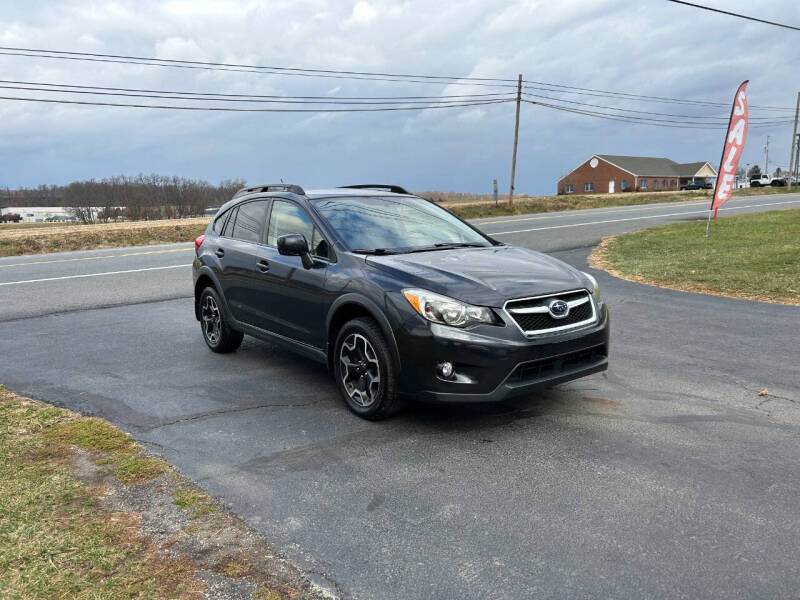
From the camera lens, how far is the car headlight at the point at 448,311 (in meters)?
4.31

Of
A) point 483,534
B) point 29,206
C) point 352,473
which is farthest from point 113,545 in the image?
point 29,206

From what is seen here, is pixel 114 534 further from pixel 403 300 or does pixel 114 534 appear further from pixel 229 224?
pixel 229 224

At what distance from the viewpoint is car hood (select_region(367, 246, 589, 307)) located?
4415 millimetres

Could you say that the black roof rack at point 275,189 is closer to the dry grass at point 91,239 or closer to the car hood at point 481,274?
the car hood at point 481,274

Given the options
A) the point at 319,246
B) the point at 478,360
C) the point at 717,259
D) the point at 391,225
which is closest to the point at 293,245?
the point at 319,246

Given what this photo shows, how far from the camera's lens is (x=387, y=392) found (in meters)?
4.62

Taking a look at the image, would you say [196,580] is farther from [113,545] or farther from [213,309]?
[213,309]

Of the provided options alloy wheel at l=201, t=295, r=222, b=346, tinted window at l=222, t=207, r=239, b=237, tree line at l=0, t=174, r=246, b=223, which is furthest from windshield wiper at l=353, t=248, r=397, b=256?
tree line at l=0, t=174, r=246, b=223

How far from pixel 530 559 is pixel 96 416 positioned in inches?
144

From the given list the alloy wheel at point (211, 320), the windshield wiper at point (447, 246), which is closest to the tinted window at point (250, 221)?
the alloy wheel at point (211, 320)

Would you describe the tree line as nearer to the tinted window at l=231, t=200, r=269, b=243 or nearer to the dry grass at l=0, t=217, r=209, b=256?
the dry grass at l=0, t=217, r=209, b=256

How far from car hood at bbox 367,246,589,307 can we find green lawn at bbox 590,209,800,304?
591cm

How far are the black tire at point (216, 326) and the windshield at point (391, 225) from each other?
1.87m

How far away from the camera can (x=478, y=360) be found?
168 inches
